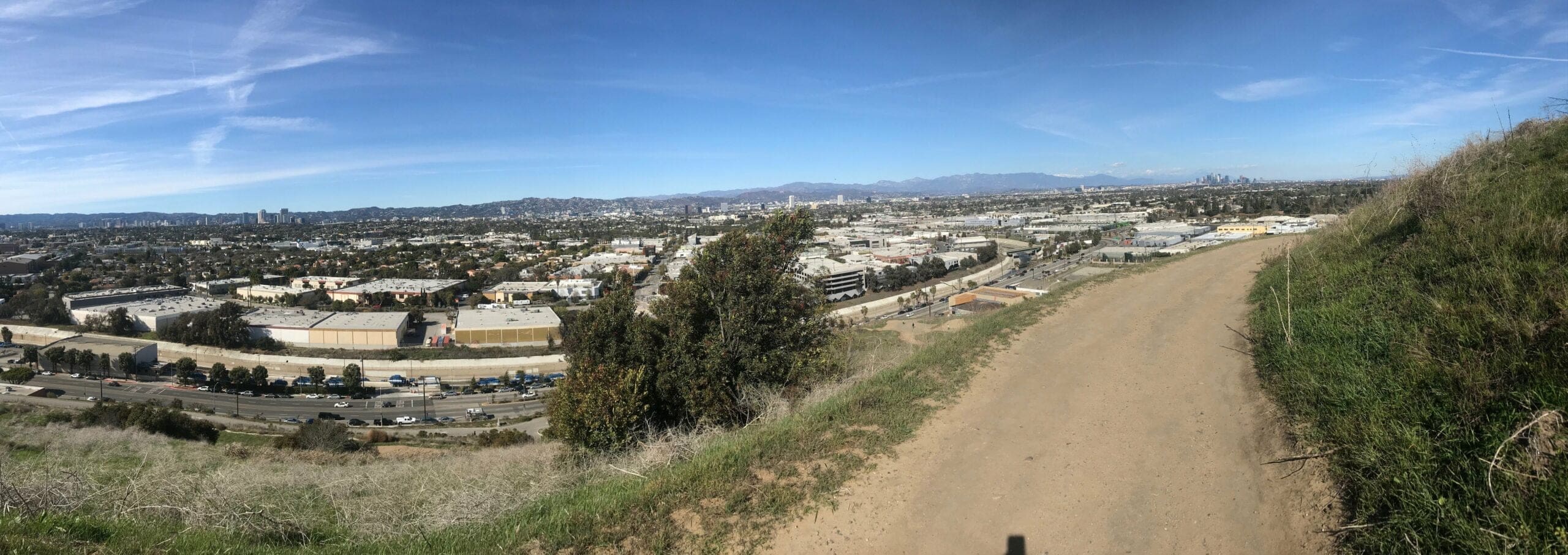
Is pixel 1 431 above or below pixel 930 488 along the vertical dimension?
below

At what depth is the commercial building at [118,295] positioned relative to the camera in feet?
112

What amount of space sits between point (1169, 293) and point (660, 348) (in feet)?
24.6

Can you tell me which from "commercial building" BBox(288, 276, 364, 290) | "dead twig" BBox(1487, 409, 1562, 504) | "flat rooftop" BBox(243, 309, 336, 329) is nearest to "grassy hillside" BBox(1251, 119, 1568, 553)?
"dead twig" BBox(1487, 409, 1562, 504)

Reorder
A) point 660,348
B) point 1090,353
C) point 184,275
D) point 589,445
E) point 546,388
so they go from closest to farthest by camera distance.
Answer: point 1090,353, point 589,445, point 660,348, point 546,388, point 184,275

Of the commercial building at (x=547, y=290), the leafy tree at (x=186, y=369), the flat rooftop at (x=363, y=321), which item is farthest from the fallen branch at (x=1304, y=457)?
the commercial building at (x=547, y=290)

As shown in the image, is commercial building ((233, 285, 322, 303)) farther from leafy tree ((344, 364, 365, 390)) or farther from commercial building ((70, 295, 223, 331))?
leafy tree ((344, 364, 365, 390))

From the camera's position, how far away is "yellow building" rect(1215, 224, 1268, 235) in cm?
3086

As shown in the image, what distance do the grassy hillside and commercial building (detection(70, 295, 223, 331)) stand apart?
40399mm

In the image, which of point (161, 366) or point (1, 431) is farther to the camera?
point (161, 366)

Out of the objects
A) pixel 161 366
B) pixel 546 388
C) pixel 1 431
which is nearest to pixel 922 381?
pixel 1 431

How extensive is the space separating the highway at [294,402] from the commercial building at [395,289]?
16646mm

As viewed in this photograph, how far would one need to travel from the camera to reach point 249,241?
83.1m

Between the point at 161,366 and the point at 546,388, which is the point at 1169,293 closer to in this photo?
the point at 546,388

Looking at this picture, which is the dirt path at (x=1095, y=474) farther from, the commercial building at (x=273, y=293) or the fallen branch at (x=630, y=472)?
the commercial building at (x=273, y=293)
